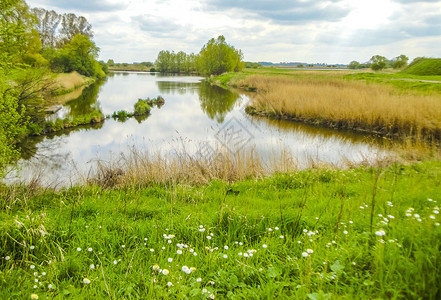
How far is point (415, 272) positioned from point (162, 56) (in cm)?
10711

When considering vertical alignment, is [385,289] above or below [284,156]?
above

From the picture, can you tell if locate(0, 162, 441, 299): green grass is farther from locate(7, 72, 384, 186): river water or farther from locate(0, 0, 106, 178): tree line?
locate(7, 72, 384, 186): river water

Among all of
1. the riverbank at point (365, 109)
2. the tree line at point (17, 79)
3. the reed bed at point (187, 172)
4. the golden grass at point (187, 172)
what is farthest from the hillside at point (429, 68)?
the tree line at point (17, 79)

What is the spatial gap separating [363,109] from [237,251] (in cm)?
1384

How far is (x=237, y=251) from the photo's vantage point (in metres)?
2.70

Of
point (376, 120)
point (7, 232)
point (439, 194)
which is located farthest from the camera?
point (376, 120)

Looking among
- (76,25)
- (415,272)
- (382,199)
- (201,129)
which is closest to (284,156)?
(382,199)

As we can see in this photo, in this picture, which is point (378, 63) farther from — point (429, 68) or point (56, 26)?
point (56, 26)

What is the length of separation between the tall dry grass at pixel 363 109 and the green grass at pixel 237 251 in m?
8.86

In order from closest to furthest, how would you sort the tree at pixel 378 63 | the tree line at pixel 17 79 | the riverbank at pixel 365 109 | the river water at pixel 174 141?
the tree line at pixel 17 79
the river water at pixel 174 141
the riverbank at pixel 365 109
the tree at pixel 378 63

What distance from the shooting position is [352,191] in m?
4.73

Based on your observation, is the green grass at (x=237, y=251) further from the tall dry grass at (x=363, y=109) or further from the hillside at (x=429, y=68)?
the hillside at (x=429, y=68)

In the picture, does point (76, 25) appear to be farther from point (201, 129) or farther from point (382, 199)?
point (382, 199)

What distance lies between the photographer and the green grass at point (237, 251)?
185 centimetres
